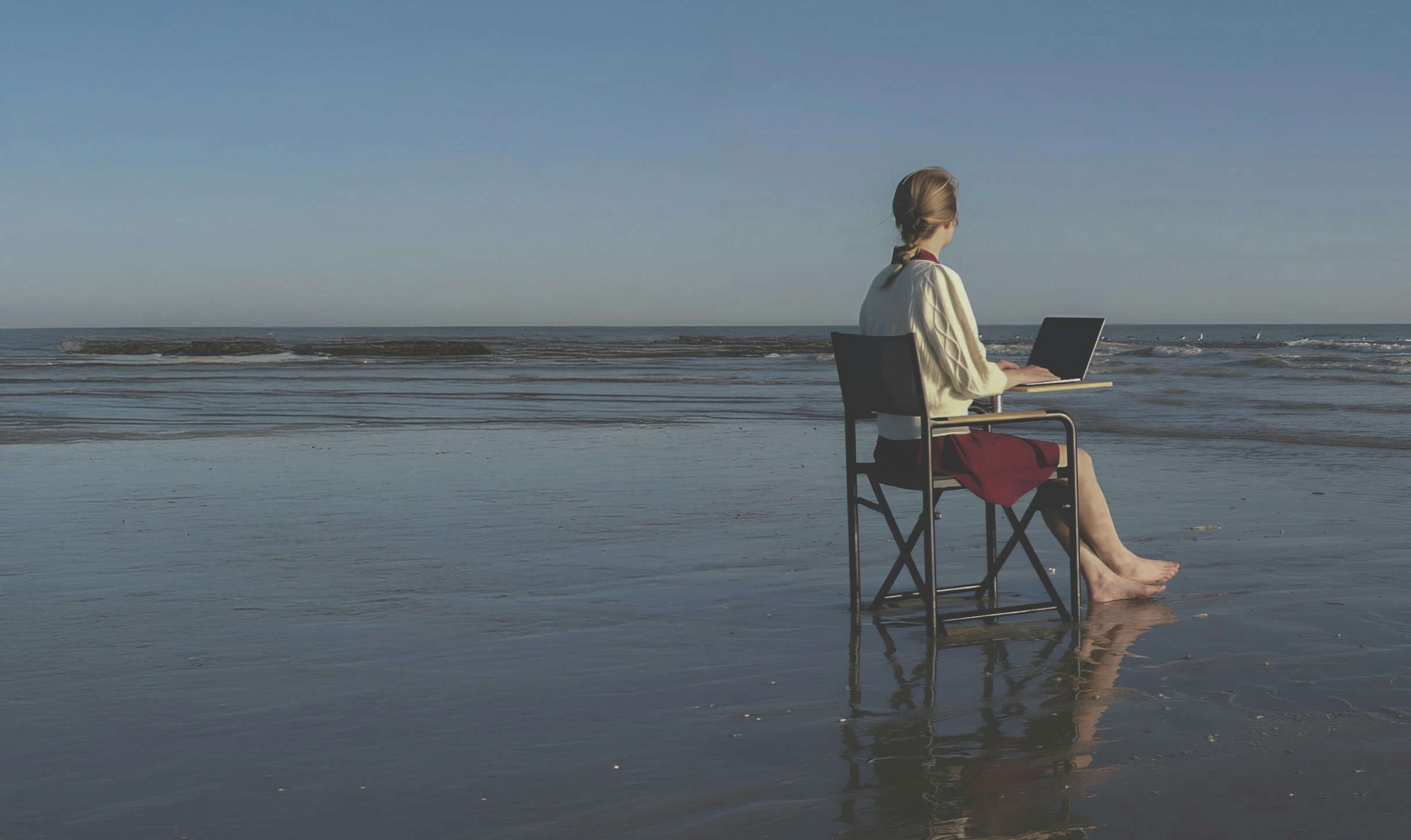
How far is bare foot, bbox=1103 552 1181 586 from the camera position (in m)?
4.59

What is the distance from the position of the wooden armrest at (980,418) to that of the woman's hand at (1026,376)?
134 millimetres

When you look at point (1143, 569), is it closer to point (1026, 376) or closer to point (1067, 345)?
point (1067, 345)

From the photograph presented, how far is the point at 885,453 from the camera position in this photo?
4262 mm

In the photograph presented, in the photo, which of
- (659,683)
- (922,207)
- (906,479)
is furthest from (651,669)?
(922,207)

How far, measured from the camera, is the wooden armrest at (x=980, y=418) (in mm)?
3922

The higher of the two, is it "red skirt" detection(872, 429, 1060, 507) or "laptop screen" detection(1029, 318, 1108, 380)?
"laptop screen" detection(1029, 318, 1108, 380)

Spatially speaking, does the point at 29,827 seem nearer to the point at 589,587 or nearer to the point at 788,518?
the point at 589,587

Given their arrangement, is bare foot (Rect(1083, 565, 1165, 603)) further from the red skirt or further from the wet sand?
the red skirt

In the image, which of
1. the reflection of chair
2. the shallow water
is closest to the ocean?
the shallow water

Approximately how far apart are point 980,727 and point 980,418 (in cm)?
114

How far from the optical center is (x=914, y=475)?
409 cm

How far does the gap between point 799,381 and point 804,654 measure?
21.4 metres

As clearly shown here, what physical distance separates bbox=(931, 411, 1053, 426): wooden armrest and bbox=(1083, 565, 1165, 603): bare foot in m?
0.86

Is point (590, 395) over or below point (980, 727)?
over
